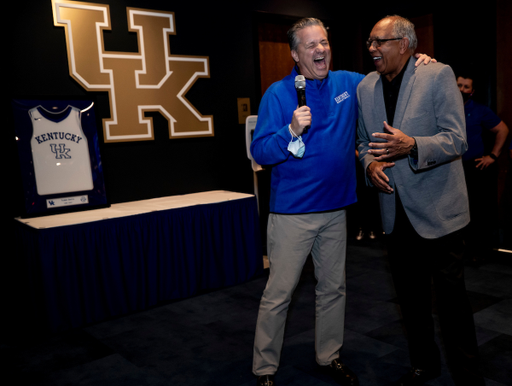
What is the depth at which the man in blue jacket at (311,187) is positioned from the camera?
189 centimetres

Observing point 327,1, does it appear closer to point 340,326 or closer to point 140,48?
point 140,48

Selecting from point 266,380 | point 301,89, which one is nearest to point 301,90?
point 301,89

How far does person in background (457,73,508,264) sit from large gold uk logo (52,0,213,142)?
2.36m

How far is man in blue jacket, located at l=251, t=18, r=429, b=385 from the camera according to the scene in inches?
74.5

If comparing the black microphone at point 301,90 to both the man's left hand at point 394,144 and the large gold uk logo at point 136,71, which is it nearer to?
the man's left hand at point 394,144

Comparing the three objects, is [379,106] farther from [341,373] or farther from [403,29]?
[341,373]

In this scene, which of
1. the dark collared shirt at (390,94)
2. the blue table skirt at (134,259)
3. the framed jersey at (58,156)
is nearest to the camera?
the dark collared shirt at (390,94)

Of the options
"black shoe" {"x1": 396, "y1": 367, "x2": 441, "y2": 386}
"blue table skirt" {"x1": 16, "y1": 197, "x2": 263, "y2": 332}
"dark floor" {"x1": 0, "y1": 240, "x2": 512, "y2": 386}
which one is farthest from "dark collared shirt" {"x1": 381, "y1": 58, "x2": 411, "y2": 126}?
"blue table skirt" {"x1": 16, "y1": 197, "x2": 263, "y2": 332}

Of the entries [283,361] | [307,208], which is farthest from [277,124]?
[283,361]

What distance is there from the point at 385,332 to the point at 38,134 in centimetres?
280

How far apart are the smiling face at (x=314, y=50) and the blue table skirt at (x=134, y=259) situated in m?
1.87

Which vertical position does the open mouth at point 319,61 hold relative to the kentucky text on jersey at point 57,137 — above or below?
above

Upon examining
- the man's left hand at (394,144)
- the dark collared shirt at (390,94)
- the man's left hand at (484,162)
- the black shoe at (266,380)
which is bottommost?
the black shoe at (266,380)

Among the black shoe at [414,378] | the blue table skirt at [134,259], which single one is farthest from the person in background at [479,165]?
the black shoe at [414,378]
